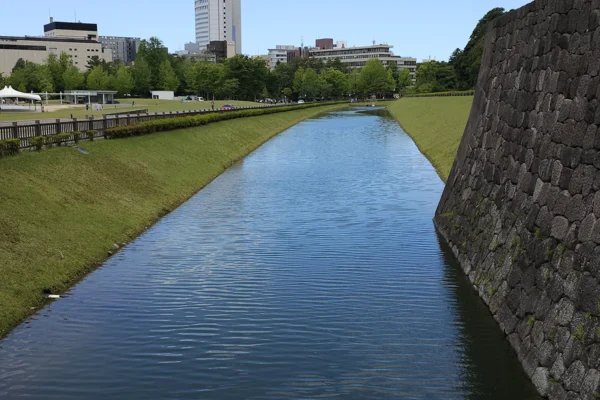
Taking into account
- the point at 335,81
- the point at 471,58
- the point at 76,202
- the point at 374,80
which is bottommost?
the point at 76,202

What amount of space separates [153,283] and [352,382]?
24.7ft

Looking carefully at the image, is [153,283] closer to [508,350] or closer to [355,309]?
[355,309]

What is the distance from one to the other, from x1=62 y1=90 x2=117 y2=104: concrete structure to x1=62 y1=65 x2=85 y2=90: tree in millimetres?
16873

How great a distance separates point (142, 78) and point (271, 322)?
143241 mm

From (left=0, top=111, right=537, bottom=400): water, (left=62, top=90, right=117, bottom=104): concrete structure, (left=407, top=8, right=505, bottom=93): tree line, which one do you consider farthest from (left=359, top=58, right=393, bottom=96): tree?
Answer: (left=0, top=111, right=537, bottom=400): water

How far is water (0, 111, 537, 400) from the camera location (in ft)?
35.9

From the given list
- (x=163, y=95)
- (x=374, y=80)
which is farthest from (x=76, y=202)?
(x=374, y=80)

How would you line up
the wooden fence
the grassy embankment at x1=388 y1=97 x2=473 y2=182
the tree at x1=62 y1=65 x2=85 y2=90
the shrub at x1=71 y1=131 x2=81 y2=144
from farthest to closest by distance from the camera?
1. the tree at x1=62 y1=65 x2=85 y2=90
2. the grassy embankment at x1=388 y1=97 x2=473 y2=182
3. the shrub at x1=71 y1=131 x2=81 y2=144
4. the wooden fence

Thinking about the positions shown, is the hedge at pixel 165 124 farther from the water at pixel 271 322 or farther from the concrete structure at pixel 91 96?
the concrete structure at pixel 91 96

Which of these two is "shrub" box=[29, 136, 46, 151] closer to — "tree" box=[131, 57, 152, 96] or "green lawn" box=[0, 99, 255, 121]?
"green lawn" box=[0, 99, 255, 121]

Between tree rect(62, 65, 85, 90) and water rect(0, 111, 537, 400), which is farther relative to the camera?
tree rect(62, 65, 85, 90)

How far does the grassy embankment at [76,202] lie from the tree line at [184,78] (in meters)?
109

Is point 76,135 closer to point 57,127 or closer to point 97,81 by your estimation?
point 57,127

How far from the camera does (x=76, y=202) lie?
2284 centimetres
